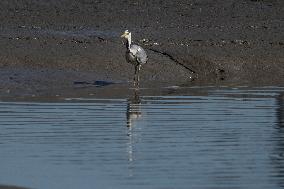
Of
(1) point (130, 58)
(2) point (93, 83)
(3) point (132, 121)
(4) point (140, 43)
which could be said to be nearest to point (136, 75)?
(1) point (130, 58)

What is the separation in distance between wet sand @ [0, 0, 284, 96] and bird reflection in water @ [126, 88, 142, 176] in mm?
1743

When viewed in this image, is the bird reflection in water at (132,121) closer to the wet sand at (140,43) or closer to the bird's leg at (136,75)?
the bird's leg at (136,75)

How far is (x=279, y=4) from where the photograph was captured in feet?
103

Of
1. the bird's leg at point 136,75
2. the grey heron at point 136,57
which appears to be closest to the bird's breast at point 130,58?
the grey heron at point 136,57

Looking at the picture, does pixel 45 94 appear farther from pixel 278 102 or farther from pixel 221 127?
pixel 221 127

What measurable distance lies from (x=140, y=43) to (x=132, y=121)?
9.98 m

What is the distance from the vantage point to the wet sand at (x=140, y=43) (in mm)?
22594

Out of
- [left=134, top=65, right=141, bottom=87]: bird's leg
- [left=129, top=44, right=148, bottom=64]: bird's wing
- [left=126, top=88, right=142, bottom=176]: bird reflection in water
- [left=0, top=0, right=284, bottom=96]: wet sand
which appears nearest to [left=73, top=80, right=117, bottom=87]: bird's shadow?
[left=0, top=0, right=284, bottom=96]: wet sand

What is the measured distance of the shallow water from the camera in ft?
37.7

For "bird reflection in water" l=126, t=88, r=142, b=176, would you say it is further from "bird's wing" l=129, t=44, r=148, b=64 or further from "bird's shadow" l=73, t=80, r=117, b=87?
"bird's wing" l=129, t=44, r=148, b=64

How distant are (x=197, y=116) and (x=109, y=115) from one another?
1191 millimetres

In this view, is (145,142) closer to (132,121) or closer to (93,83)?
(132,121)

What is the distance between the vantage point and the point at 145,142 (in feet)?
46.0

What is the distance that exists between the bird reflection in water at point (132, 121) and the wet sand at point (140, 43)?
68.6 inches
